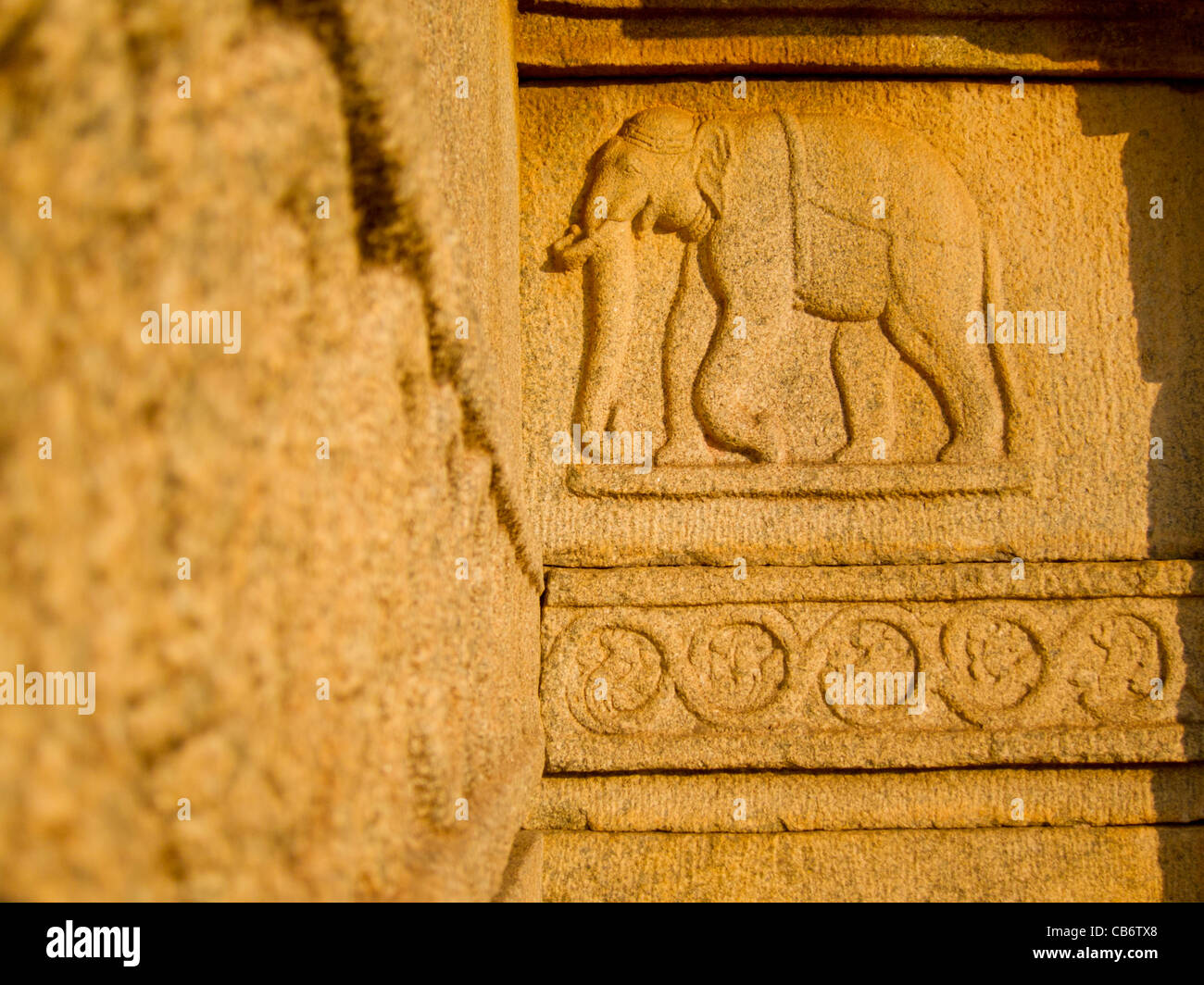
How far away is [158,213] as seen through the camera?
0.30 m

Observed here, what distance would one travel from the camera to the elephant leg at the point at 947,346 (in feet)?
5.18

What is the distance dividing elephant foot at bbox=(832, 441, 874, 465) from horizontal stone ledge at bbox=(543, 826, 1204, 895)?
675 millimetres

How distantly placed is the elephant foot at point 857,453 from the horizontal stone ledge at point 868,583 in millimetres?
202

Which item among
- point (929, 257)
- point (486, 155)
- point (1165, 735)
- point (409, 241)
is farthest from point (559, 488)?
point (1165, 735)

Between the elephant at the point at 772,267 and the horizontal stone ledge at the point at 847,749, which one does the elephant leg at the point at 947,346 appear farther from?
the horizontal stone ledge at the point at 847,749

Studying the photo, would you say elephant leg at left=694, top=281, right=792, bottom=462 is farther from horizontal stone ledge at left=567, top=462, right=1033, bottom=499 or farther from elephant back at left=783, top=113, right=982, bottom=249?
elephant back at left=783, top=113, right=982, bottom=249

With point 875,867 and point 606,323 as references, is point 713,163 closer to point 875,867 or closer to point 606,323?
point 606,323

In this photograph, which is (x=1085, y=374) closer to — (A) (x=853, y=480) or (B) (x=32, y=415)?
(A) (x=853, y=480)

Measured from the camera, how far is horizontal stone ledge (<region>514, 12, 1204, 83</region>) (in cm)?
158

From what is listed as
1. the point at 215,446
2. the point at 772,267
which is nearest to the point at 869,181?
the point at 772,267

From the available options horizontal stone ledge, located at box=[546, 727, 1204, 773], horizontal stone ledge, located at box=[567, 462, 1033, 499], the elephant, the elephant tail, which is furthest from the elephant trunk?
the elephant tail

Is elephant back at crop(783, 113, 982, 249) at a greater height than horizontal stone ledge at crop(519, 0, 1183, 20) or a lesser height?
lesser

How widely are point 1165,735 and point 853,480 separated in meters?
0.73
